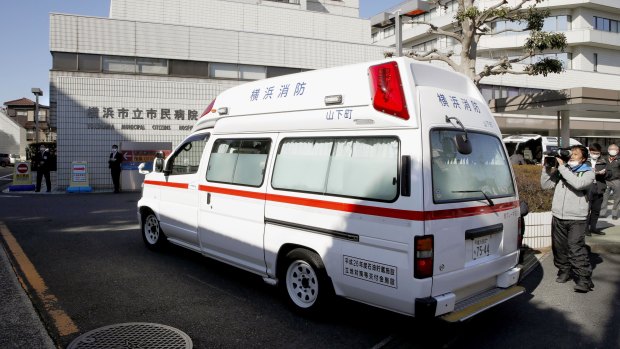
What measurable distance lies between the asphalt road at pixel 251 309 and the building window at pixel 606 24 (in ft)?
128

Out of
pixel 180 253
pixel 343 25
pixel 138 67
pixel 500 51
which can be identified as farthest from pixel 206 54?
pixel 500 51

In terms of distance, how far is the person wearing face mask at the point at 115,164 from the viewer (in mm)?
15492

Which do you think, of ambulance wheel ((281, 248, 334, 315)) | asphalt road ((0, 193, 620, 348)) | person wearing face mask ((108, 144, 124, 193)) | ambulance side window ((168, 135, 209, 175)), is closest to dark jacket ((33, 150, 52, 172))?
person wearing face mask ((108, 144, 124, 193))

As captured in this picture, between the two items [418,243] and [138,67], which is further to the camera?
[138,67]

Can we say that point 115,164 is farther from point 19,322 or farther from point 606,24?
point 606,24

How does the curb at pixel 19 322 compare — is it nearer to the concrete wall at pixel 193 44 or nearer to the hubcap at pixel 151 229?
the hubcap at pixel 151 229

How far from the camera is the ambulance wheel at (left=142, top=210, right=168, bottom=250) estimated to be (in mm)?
6797

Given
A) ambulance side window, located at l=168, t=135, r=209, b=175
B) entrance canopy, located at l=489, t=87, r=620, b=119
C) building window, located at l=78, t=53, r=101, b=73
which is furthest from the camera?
building window, located at l=78, t=53, r=101, b=73

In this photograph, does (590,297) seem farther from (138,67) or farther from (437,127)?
(138,67)

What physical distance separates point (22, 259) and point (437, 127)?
5920 millimetres

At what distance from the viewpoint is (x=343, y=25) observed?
84.7 ft

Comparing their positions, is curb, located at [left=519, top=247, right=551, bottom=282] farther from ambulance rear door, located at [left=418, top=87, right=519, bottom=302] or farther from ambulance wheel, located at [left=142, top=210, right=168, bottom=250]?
ambulance wheel, located at [left=142, top=210, right=168, bottom=250]

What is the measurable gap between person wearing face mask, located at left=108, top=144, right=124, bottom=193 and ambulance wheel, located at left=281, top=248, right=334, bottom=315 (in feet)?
41.6

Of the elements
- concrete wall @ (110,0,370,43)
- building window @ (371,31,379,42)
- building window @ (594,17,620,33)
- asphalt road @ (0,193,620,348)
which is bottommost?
asphalt road @ (0,193,620,348)
